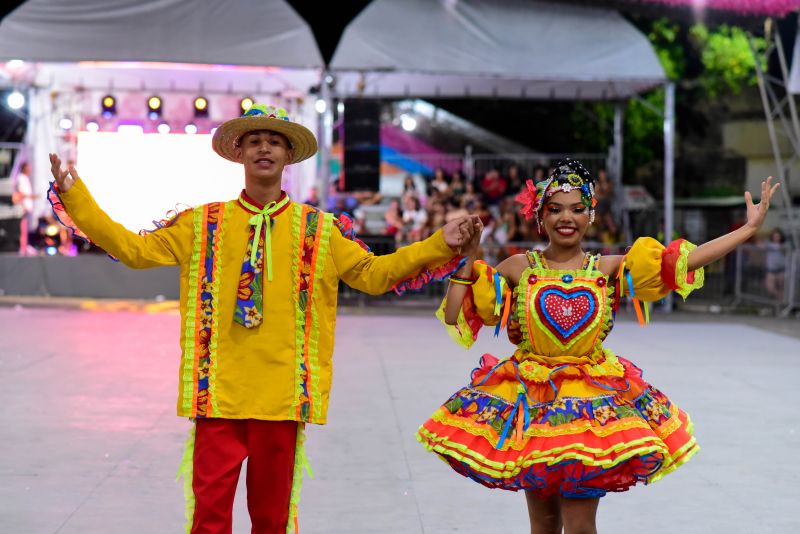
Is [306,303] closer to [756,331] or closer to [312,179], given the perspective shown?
[756,331]

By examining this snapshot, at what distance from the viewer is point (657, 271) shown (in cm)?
445

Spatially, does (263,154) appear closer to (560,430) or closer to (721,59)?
(560,430)

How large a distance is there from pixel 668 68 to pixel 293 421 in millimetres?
27893

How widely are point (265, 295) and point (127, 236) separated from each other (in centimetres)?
53

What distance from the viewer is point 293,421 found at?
420 centimetres

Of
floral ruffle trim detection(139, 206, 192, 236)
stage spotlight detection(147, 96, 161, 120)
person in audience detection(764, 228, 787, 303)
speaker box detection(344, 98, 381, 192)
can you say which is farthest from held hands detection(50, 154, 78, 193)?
stage spotlight detection(147, 96, 161, 120)

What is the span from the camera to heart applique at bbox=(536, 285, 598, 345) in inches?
175

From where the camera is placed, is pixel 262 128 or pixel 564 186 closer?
pixel 262 128

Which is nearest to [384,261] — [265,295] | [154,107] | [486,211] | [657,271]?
[265,295]

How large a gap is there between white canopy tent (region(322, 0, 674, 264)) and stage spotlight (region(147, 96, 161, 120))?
14.9ft

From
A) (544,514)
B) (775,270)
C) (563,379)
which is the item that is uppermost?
(775,270)

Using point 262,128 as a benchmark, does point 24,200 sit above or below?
above

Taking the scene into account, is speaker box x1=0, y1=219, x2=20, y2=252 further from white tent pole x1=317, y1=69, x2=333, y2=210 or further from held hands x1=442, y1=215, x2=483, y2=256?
held hands x1=442, y1=215, x2=483, y2=256

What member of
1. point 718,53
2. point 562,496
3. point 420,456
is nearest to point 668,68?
point 718,53
